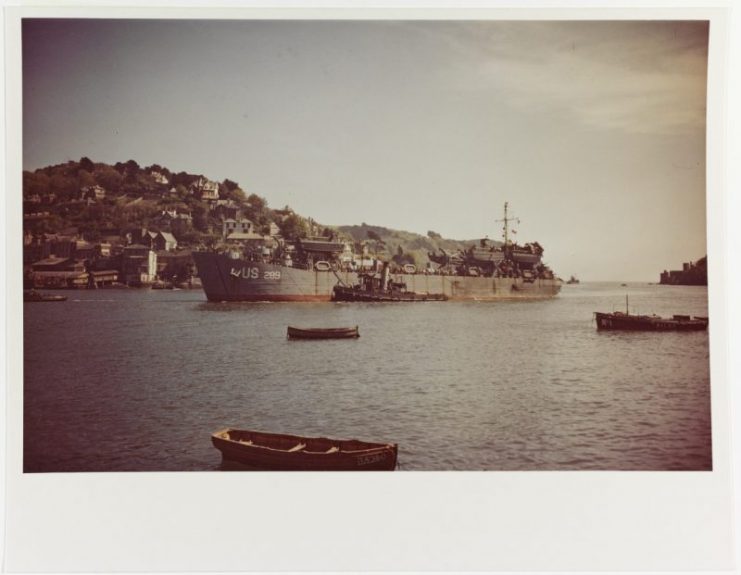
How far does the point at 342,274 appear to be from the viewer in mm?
4918

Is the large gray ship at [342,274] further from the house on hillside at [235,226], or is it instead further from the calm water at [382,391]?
the calm water at [382,391]

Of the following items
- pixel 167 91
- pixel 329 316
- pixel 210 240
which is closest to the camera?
pixel 167 91

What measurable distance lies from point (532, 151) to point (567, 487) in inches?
88.5

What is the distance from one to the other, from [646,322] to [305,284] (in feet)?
9.45

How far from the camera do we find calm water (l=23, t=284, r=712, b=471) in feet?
12.3

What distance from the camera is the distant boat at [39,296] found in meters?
3.80

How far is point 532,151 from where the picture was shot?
405cm

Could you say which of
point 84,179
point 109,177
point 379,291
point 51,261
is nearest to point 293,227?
point 379,291

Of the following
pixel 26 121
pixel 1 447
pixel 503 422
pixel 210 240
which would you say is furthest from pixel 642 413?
pixel 26 121

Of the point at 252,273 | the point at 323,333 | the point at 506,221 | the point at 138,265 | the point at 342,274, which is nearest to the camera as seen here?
the point at 506,221

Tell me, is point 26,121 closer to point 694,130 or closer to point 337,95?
point 337,95

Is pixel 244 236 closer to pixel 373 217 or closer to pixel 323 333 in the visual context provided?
pixel 323 333

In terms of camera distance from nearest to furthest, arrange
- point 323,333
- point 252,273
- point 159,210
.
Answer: point 159,210, point 323,333, point 252,273

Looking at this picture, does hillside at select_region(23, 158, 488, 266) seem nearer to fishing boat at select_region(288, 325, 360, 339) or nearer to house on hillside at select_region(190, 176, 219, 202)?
house on hillside at select_region(190, 176, 219, 202)
